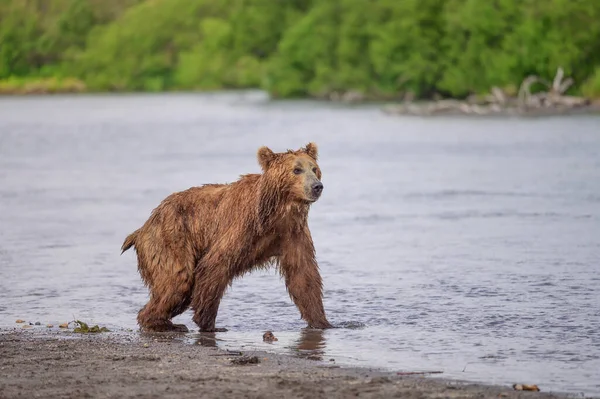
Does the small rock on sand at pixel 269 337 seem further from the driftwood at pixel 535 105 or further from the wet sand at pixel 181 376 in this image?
the driftwood at pixel 535 105

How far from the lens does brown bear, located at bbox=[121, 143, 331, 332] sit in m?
9.00

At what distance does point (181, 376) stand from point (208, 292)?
1754mm

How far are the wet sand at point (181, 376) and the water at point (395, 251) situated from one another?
0.50 m

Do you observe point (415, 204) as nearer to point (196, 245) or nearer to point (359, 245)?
point (359, 245)

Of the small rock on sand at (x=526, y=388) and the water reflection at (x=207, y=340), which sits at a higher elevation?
the small rock on sand at (x=526, y=388)

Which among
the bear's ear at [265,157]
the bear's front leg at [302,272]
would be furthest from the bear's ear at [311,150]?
the bear's front leg at [302,272]

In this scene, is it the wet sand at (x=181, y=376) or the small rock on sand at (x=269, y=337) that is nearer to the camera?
the wet sand at (x=181, y=376)

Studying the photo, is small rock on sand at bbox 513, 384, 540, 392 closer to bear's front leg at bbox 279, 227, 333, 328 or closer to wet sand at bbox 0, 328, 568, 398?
wet sand at bbox 0, 328, 568, 398

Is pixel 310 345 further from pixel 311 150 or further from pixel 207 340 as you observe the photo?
pixel 311 150

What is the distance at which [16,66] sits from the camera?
3976 inches

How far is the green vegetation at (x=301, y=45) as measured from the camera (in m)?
62.2

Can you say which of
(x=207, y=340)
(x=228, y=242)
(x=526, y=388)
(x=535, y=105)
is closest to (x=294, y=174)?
(x=228, y=242)

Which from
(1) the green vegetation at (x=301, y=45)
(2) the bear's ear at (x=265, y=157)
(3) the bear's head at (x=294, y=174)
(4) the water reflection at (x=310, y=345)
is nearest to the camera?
(4) the water reflection at (x=310, y=345)

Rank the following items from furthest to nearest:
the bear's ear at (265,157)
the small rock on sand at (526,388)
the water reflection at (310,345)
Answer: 1. the bear's ear at (265,157)
2. the water reflection at (310,345)
3. the small rock on sand at (526,388)
